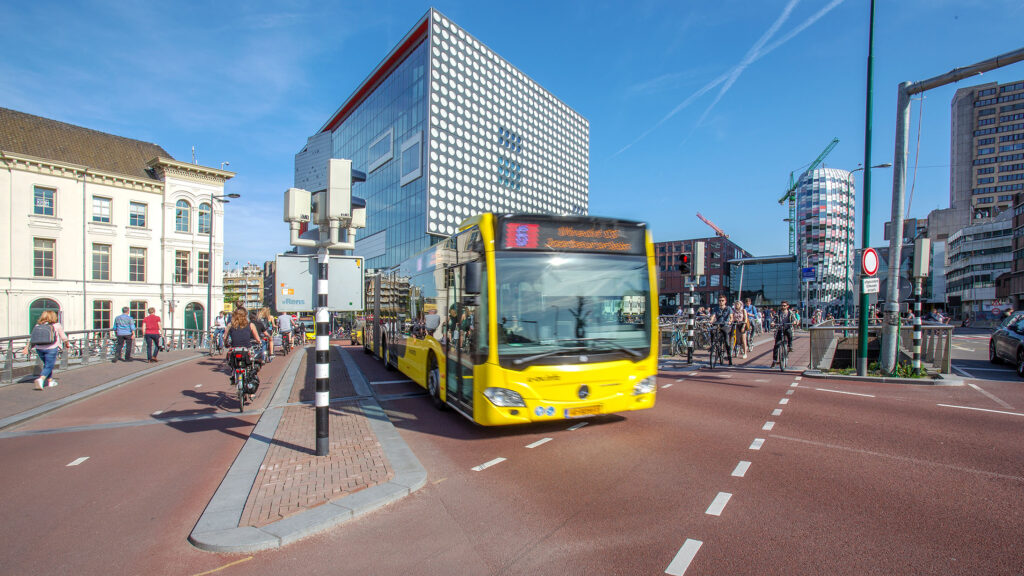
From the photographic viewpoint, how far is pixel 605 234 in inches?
261

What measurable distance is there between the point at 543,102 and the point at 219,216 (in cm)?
6023

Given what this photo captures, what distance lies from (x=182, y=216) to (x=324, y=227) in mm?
37786

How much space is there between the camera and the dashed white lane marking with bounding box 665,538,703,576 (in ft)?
10.1

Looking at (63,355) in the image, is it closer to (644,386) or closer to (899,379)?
(644,386)

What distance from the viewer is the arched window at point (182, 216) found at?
3594 centimetres

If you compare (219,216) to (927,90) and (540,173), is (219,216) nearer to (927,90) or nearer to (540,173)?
(927,90)

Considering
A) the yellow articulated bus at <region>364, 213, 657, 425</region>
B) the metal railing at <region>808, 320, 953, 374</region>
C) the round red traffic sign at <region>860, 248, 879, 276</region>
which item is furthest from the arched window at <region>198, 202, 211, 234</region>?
the round red traffic sign at <region>860, 248, 879, 276</region>

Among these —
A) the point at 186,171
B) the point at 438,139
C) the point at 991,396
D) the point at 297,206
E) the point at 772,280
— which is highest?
the point at 438,139

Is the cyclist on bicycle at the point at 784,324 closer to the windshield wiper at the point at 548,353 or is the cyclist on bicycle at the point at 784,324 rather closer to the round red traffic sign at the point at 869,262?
the round red traffic sign at the point at 869,262

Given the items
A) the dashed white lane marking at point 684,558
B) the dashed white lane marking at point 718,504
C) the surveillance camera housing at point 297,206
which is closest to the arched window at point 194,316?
the surveillance camera housing at point 297,206

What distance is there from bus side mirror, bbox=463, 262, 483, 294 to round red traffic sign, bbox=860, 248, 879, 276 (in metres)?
10.1

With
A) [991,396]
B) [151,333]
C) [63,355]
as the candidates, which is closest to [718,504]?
[991,396]

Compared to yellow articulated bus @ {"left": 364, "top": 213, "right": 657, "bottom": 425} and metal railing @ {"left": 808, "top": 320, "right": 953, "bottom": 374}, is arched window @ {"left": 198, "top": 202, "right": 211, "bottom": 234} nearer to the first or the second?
yellow articulated bus @ {"left": 364, "top": 213, "right": 657, "bottom": 425}

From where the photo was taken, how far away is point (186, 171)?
3644 cm
